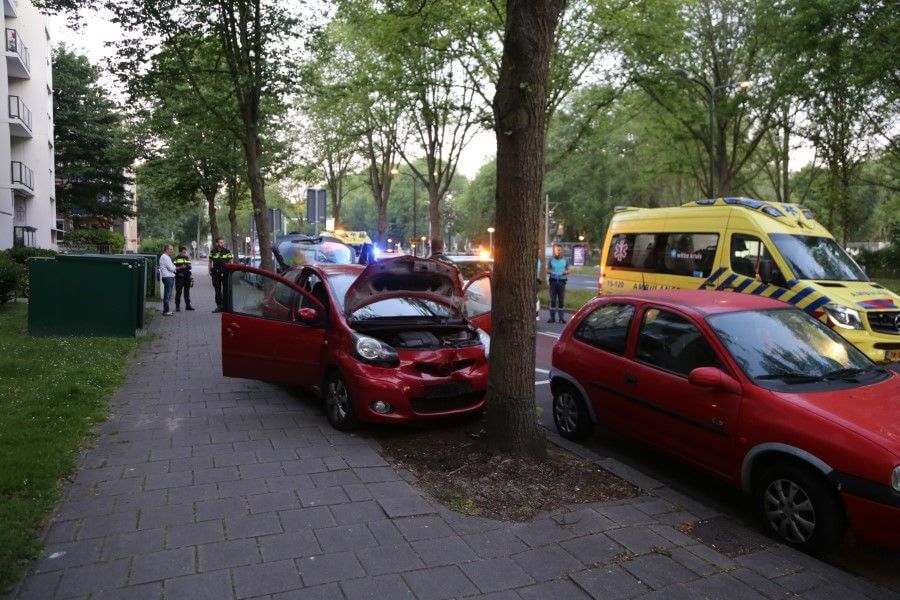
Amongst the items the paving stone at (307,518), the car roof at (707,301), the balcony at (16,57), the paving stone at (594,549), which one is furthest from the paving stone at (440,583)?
the balcony at (16,57)

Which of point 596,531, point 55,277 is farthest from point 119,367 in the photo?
point 596,531

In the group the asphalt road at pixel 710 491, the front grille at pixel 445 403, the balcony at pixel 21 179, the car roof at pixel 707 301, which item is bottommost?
the asphalt road at pixel 710 491

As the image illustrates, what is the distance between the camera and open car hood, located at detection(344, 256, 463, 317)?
6215 mm

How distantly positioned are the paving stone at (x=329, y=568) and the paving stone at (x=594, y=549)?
118 cm

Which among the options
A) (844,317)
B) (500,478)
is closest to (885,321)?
(844,317)

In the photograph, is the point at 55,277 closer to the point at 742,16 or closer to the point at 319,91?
the point at 319,91

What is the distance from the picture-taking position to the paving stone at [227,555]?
10.8 ft

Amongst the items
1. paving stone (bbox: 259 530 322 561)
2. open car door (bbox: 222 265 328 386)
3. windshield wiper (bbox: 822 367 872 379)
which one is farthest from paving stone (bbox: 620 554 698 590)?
open car door (bbox: 222 265 328 386)

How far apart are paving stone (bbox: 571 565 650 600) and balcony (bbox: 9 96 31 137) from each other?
33.6 metres

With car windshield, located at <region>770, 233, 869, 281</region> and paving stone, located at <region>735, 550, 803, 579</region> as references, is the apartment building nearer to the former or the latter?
car windshield, located at <region>770, 233, 869, 281</region>

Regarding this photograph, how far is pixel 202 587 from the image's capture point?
10.0ft

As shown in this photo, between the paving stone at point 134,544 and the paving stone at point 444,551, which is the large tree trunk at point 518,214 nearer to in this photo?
the paving stone at point 444,551

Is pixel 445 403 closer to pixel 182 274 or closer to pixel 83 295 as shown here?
pixel 83 295

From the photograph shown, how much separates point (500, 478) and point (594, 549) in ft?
3.45
